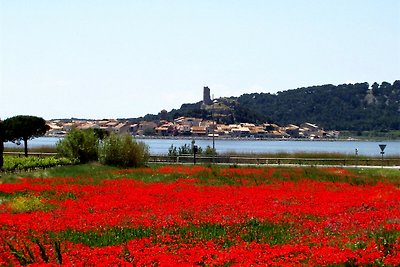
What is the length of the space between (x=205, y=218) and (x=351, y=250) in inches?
293

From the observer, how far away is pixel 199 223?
1978cm

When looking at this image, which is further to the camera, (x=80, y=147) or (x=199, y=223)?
(x=80, y=147)

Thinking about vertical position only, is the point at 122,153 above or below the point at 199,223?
above

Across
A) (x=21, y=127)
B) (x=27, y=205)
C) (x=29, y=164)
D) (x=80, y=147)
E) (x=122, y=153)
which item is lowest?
(x=27, y=205)

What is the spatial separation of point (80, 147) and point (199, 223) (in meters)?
37.6

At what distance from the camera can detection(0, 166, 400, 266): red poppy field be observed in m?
13.9

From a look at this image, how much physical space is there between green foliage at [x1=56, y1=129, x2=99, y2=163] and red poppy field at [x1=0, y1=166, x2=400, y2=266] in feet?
66.3

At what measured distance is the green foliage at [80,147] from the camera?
2180 inches

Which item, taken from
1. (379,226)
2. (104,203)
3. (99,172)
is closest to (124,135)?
(99,172)

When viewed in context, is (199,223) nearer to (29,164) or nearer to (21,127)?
(29,164)

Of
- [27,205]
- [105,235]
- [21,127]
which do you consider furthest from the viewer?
[21,127]

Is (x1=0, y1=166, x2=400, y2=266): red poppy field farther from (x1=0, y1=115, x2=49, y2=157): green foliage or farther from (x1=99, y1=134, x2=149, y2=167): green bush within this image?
A: (x1=0, y1=115, x2=49, y2=157): green foliage

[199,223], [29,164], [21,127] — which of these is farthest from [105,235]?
[21,127]

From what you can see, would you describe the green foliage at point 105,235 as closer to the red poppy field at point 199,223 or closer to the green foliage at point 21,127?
the red poppy field at point 199,223
